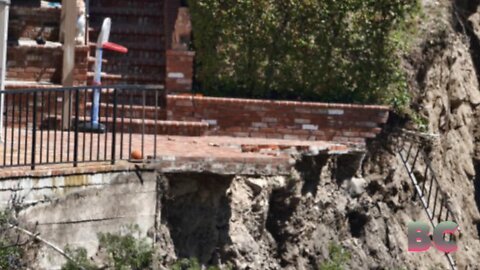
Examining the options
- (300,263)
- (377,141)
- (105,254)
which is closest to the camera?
(105,254)

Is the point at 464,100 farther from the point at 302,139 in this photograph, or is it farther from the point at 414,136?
the point at 302,139

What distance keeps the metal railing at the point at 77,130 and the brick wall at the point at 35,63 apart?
2.43 ft

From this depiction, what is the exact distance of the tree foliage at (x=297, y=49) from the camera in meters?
19.1

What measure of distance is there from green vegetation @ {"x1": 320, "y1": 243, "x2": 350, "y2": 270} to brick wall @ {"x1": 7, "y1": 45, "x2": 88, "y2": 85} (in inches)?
138

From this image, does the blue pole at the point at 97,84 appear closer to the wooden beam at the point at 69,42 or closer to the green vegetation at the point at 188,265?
the wooden beam at the point at 69,42

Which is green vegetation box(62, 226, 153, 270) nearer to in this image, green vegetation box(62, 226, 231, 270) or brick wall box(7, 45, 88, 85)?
green vegetation box(62, 226, 231, 270)

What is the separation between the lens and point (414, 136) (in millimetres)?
19484

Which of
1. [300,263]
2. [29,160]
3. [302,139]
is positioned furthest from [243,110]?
[29,160]

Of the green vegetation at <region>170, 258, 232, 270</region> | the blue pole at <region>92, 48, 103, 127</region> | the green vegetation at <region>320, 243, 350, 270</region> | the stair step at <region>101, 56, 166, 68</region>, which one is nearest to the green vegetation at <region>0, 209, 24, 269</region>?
the green vegetation at <region>170, 258, 232, 270</region>

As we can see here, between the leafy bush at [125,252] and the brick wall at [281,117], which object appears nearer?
the leafy bush at [125,252]

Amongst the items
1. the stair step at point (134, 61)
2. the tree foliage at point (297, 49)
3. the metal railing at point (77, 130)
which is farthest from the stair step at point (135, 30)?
the metal railing at point (77, 130)

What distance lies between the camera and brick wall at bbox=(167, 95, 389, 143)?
1859 centimetres

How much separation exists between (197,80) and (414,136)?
7.64ft

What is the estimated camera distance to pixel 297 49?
19.2 meters
